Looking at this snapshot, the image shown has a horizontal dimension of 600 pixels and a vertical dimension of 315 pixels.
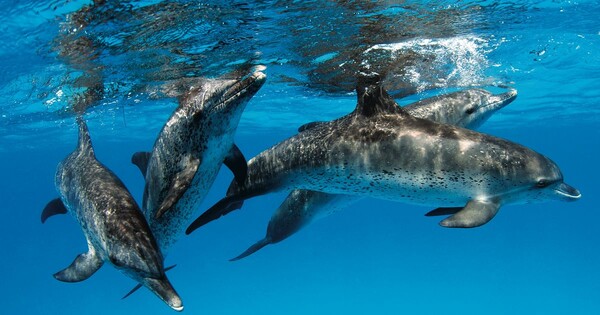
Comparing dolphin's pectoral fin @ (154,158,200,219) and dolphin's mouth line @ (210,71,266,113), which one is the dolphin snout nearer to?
dolphin's mouth line @ (210,71,266,113)

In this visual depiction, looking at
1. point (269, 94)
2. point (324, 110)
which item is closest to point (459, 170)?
point (269, 94)

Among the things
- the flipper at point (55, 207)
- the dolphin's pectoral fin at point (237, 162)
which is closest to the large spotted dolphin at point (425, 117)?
the dolphin's pectoral fin at point (237, 162)

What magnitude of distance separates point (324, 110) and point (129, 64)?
1471 centimetres

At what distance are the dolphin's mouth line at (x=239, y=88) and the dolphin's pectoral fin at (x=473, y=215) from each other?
9.68ft

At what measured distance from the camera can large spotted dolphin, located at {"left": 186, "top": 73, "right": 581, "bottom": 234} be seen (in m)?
6.06

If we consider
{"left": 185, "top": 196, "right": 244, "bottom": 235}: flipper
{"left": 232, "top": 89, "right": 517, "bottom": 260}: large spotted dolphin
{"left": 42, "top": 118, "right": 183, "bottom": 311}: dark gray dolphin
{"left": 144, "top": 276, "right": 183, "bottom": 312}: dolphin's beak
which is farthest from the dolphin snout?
{"left": 144, "top": 276, "right": 183, "bottom": 312}: dolphin's beak

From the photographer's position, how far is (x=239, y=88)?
252 inches

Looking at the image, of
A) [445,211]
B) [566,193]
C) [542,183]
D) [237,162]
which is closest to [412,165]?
[445,211]

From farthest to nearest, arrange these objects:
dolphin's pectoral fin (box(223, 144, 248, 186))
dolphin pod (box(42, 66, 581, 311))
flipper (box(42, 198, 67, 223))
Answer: flipper (box(42, 198, 67, 223)) → dolphin's pectoral fin (box(223, 144, 248, 186)) → dolphin pod (box(42, 66, 581, 311))

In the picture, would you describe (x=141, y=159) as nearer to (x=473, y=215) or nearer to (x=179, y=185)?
(x=179, y=185)

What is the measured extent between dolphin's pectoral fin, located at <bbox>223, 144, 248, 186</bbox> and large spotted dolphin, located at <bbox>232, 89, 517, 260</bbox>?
2500 millimetres

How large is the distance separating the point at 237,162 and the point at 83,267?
2.65 meters

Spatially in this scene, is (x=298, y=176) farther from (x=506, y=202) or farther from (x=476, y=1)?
(x=476, y=1)

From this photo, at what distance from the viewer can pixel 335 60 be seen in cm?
1545
